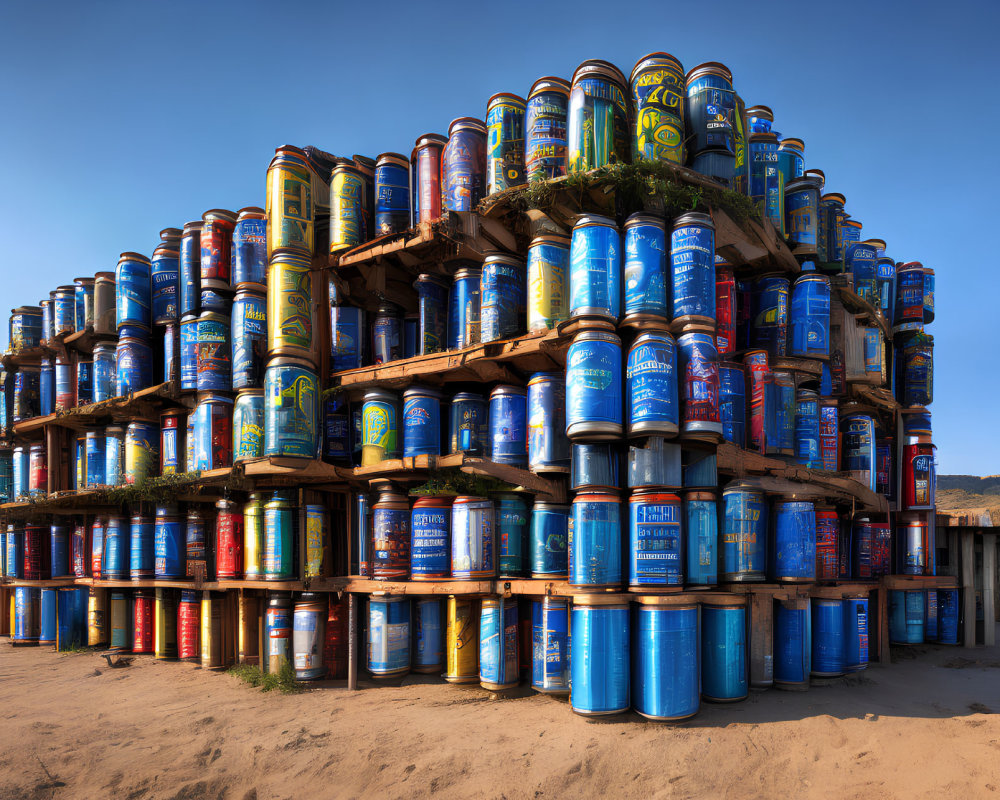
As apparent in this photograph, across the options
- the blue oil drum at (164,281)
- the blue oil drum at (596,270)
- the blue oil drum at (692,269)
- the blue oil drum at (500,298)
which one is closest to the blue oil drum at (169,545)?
the blue oil drum at (164,281)

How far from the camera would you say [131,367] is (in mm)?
9461

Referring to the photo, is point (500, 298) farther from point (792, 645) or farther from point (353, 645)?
point (792, 645)

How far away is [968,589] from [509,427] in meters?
7.19

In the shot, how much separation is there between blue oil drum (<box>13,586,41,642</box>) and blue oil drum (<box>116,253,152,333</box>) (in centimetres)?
452

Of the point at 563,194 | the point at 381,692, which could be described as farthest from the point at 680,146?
the point at 381,692

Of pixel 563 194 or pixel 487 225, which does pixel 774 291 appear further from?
pixel 487 225

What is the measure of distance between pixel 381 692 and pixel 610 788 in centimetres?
274

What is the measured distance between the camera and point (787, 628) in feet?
20.3

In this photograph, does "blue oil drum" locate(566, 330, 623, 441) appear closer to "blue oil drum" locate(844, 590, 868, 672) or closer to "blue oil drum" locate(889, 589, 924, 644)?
"blue oil drum" locate(844, 590, 868, 672)

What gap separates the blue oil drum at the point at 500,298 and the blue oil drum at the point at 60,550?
7.96 m

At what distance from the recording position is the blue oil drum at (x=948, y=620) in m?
9.17

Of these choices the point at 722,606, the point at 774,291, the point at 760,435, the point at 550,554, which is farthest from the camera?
the point at 774,291

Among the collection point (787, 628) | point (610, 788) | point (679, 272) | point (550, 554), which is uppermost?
point (679, 272)

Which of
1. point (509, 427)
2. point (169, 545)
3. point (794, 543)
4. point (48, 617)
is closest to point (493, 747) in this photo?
point (509, 427)
